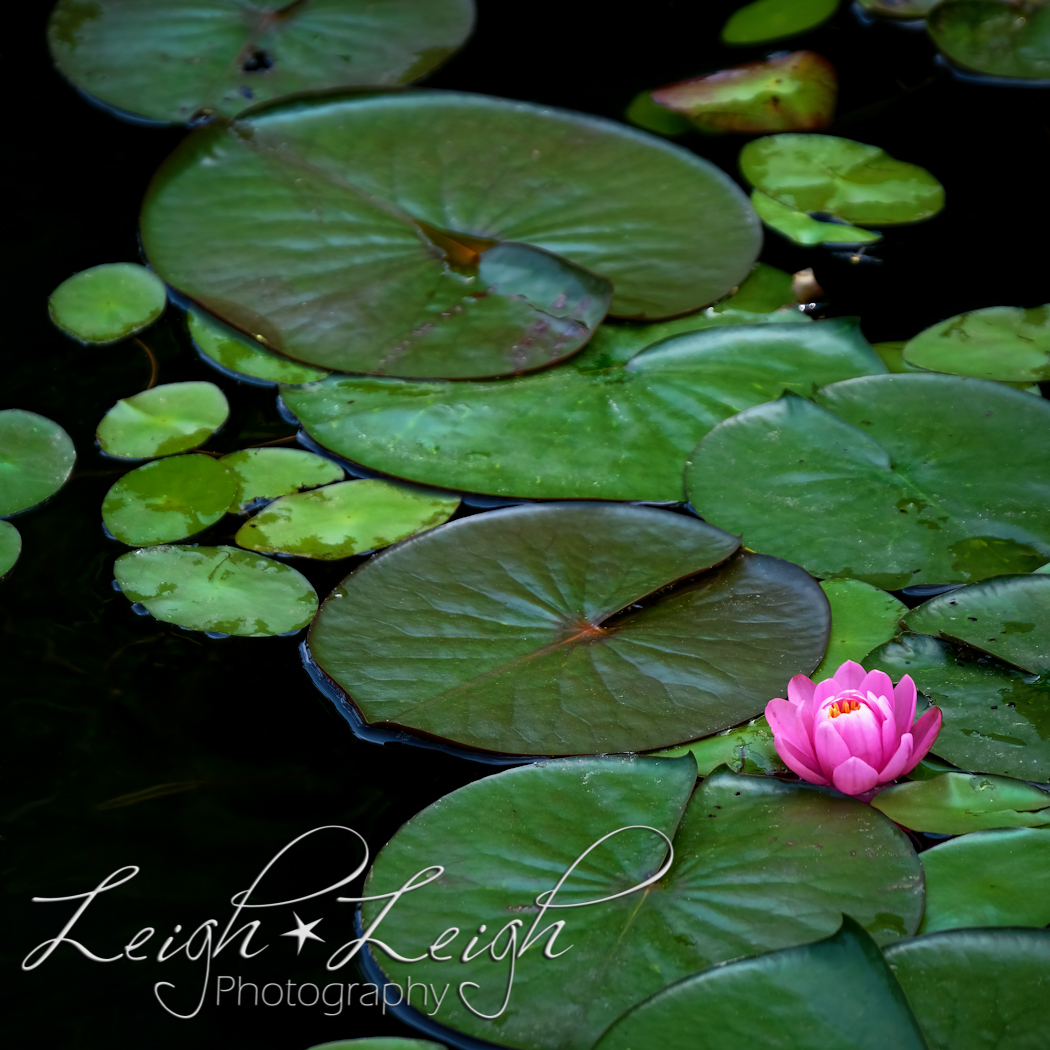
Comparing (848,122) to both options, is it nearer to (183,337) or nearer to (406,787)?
(183,337)

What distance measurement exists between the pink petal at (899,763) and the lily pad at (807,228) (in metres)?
1.39

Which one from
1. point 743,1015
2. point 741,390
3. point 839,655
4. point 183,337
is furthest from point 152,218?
point 743,1015

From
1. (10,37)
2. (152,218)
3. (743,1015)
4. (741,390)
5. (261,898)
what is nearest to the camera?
(743,1015)

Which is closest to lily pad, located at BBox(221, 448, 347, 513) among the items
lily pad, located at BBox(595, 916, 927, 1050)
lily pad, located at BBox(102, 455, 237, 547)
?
lily pad, located at BBox(102, 455, 237, 547)

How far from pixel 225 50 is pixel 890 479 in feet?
6.88

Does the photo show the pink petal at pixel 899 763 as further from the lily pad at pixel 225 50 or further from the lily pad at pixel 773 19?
the lily pad at pixel 773 19

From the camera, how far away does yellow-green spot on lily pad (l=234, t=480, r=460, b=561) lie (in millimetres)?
1756

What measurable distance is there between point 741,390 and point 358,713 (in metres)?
0.99

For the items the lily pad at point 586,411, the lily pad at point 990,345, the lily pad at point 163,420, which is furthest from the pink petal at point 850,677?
the lily pad at point 163,420

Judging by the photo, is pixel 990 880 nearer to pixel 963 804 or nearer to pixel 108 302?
pixel 963 804

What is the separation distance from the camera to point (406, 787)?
1443mm

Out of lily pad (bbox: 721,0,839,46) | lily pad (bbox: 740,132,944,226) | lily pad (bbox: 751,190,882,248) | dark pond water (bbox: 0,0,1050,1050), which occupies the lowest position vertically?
dark pond water (bbox: 0,0,1050,1050)

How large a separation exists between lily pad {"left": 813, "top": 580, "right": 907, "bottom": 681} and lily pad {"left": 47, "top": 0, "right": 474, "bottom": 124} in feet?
6.27

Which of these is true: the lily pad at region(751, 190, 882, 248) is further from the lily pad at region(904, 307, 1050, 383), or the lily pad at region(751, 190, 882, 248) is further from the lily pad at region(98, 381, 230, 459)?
the lily pad at region(98, 381, 230, 459)
